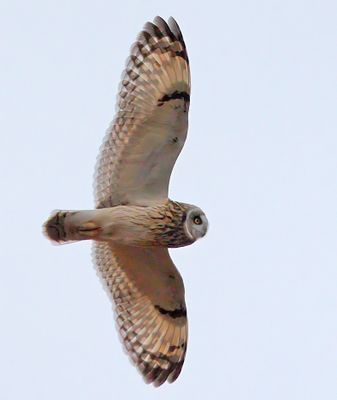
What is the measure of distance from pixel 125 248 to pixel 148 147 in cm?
110

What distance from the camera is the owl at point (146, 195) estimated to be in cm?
1029

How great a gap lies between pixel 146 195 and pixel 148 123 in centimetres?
68

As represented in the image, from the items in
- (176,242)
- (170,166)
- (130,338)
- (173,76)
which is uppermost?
(173,76)

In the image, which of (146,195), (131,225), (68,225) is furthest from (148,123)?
(68,225)

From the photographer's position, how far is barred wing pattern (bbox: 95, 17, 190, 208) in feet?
33.8

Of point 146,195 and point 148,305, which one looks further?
point 148,305

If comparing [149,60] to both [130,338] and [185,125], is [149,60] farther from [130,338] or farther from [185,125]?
[130,338]

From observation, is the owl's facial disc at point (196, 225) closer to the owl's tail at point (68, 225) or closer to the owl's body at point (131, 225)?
the owl's body at point (131, 225)

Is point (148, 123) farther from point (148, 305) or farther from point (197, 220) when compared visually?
point (148, 305)

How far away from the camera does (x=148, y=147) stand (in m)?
10.4

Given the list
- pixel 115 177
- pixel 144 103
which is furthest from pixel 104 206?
pixel 144 103

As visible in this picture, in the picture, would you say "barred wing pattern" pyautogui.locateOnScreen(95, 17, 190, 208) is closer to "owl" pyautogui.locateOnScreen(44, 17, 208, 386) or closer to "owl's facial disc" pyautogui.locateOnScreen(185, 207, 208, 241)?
"owl" pyautogui.locateOnScreen(44, 17, 208, 386)

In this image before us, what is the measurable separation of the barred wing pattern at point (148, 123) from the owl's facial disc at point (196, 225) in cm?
42

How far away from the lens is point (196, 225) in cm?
1025
